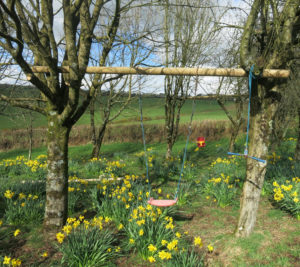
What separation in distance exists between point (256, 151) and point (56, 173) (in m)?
3.30

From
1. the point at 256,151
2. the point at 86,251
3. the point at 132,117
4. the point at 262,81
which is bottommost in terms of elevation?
the point at 86,251

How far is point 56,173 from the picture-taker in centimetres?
390

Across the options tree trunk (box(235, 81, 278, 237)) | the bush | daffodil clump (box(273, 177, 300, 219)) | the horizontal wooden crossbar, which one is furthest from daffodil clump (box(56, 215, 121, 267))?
daffodil clump (box(273, 177, 300, 219))

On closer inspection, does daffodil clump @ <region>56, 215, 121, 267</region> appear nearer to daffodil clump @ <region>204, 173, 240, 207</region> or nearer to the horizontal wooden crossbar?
the horizontal wooden crossbar

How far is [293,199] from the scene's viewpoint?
13.7 feet

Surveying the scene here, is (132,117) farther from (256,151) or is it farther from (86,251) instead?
(86,251)

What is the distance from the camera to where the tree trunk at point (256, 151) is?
3.41 metres

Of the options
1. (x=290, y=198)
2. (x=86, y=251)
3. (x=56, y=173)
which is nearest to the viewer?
(x=86, y=251)

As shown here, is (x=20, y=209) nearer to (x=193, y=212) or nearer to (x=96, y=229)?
(x=96, y=229)

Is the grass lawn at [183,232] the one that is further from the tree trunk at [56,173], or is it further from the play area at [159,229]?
the tree trunk at [56,173]

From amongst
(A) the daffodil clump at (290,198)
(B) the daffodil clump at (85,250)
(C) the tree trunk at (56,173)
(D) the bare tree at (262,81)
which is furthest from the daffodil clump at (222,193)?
(C) the tree trunk at (56,173)

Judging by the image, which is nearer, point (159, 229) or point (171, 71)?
point (159, 229)

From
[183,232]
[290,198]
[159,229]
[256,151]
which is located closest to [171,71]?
[256,151]

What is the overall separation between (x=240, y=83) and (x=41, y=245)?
7.86 meters
